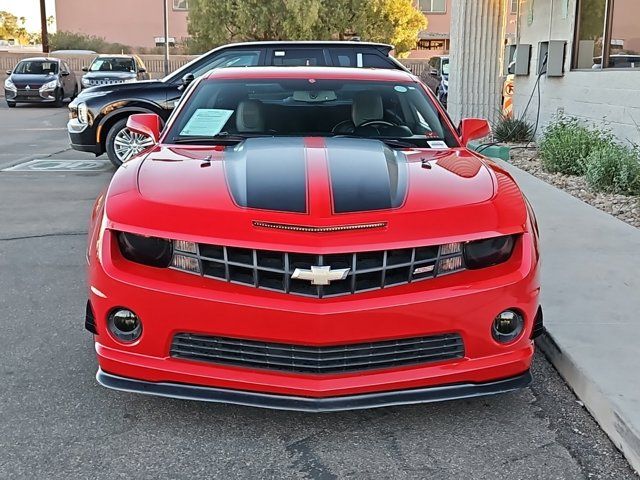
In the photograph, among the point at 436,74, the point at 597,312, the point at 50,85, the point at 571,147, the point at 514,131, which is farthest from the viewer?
the point at 50,85

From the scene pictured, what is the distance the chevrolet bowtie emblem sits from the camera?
304 centimetres

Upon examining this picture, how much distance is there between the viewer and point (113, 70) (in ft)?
86.6

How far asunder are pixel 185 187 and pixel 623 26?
8233mm

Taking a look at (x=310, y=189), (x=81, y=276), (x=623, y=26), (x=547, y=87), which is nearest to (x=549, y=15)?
(x=547, y=87)

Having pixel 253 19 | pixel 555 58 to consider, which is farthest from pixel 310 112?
pixel 253 19

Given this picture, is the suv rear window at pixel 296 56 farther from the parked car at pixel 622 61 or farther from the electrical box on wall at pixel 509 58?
the electrical box on wall at pixel 509 58

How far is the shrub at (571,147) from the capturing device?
30.3ft

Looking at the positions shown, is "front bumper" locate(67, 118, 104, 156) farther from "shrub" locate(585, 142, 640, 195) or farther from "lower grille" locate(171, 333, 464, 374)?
"lower grille" locate(171, 333, 464, 374)

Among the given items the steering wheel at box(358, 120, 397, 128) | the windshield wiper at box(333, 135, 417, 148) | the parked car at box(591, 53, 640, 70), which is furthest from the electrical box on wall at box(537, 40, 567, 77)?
the windshield wiper at box(333, 135, 417, 148)

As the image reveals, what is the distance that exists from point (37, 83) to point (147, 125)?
2271cm

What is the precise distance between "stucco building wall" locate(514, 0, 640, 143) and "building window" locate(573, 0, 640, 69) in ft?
0.40

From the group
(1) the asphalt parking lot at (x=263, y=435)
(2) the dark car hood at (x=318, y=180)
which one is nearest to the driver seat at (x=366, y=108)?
(2) the dark car hood at (x=318, y=180)

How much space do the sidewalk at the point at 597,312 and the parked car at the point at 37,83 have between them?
2213cm

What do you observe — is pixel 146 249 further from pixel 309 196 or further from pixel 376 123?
pixel 376 123
